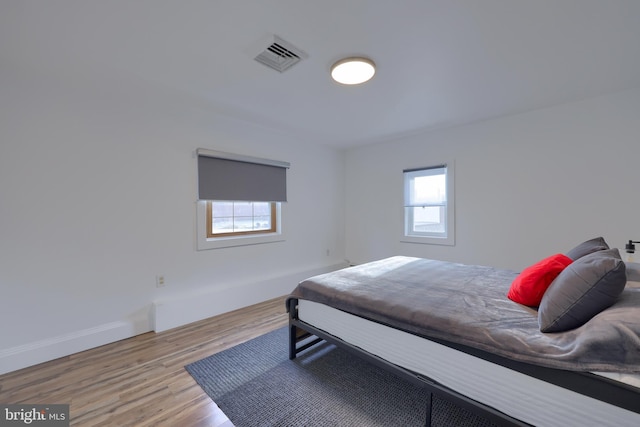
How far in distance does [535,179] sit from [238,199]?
11.5 ft

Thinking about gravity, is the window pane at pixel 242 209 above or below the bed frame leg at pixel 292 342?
above

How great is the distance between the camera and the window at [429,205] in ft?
11.6

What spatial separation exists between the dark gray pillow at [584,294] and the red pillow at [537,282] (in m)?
0.29

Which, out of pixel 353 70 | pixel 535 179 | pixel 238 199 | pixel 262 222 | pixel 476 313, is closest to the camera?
pixel 476 313

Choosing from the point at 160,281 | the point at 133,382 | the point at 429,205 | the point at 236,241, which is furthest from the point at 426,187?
the point at 133,382

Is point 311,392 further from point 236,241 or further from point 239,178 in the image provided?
point 239,178

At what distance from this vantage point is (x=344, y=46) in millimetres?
1764

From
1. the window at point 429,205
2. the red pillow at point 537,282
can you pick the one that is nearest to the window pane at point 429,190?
the window at point 429,205

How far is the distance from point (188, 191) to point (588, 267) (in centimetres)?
324

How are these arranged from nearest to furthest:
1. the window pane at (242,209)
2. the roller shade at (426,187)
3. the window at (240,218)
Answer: the window at (240,218)
the window pane at (242,209)
the roller shade at (426,187)

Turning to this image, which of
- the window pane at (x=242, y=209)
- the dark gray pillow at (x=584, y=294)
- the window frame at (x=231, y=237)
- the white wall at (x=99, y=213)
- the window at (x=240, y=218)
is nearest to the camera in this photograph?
the dark gray pillow at (x=584, y=294)

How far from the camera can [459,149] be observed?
344 centimetres

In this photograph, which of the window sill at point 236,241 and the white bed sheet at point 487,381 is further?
the window sill at point 236,241

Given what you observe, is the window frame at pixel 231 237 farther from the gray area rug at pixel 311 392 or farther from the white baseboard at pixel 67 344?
the gray area rug at pixel 311 392
